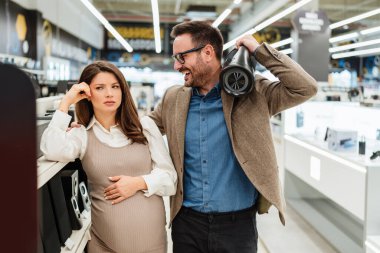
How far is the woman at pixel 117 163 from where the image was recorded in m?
1.77

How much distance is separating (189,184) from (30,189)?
1451 millimetres

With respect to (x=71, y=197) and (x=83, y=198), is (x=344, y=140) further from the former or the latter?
(x=71, y=197)

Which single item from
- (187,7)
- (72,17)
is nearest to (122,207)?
(72,17)

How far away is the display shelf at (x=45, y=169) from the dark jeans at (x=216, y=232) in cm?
62

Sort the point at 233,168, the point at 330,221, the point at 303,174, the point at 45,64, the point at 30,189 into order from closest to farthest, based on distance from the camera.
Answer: the point at 30,189 → the point at 233,168 → the point at 330,221 → the point at 303,174 → the point at 45,64

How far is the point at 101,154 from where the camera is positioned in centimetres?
179

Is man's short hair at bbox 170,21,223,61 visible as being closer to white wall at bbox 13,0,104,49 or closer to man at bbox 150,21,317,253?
man at bbox 150,21,317,253

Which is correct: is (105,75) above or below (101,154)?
above

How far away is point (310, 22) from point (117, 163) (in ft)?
28.7

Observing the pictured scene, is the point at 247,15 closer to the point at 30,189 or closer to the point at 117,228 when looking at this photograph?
the point at 117,228

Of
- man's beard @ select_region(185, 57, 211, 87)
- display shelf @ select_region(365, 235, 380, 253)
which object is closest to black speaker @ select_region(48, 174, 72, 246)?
man's beard @ select_region(185, 57, 211, 87)

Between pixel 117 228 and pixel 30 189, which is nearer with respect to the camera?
pixel 30 189

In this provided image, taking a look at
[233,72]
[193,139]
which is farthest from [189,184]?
[233,72]

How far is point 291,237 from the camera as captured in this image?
14.5 ft
